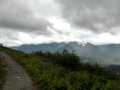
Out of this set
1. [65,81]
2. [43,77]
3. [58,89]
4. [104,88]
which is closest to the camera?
[104,88]

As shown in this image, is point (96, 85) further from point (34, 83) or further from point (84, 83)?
point (34, 83)

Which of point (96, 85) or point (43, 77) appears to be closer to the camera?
point (96, 85)

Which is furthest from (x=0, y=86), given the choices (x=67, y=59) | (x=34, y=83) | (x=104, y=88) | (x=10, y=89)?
(x=67, y=59)

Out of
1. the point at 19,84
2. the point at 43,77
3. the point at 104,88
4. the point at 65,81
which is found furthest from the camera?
the point at 43,77

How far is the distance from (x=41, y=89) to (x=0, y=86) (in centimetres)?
306

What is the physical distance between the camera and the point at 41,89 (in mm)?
24438

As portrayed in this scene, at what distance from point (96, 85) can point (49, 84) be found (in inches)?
156

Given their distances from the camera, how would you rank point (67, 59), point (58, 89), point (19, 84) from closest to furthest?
1. point (58, 89)
2. point (19, 84)
3. point (67, 59)

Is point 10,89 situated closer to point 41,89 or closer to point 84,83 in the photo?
point 41,89

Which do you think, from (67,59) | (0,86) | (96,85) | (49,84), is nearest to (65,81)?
(49,84)

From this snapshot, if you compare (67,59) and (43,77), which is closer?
(43,77)

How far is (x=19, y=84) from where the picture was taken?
86.8 feet

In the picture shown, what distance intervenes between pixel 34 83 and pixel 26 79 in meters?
2.65

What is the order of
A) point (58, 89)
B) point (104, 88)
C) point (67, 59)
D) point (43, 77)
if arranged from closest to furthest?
1. point (104, 88)
2. point (58, 89)
3. point (43, 77)
4. point (67, 59)
